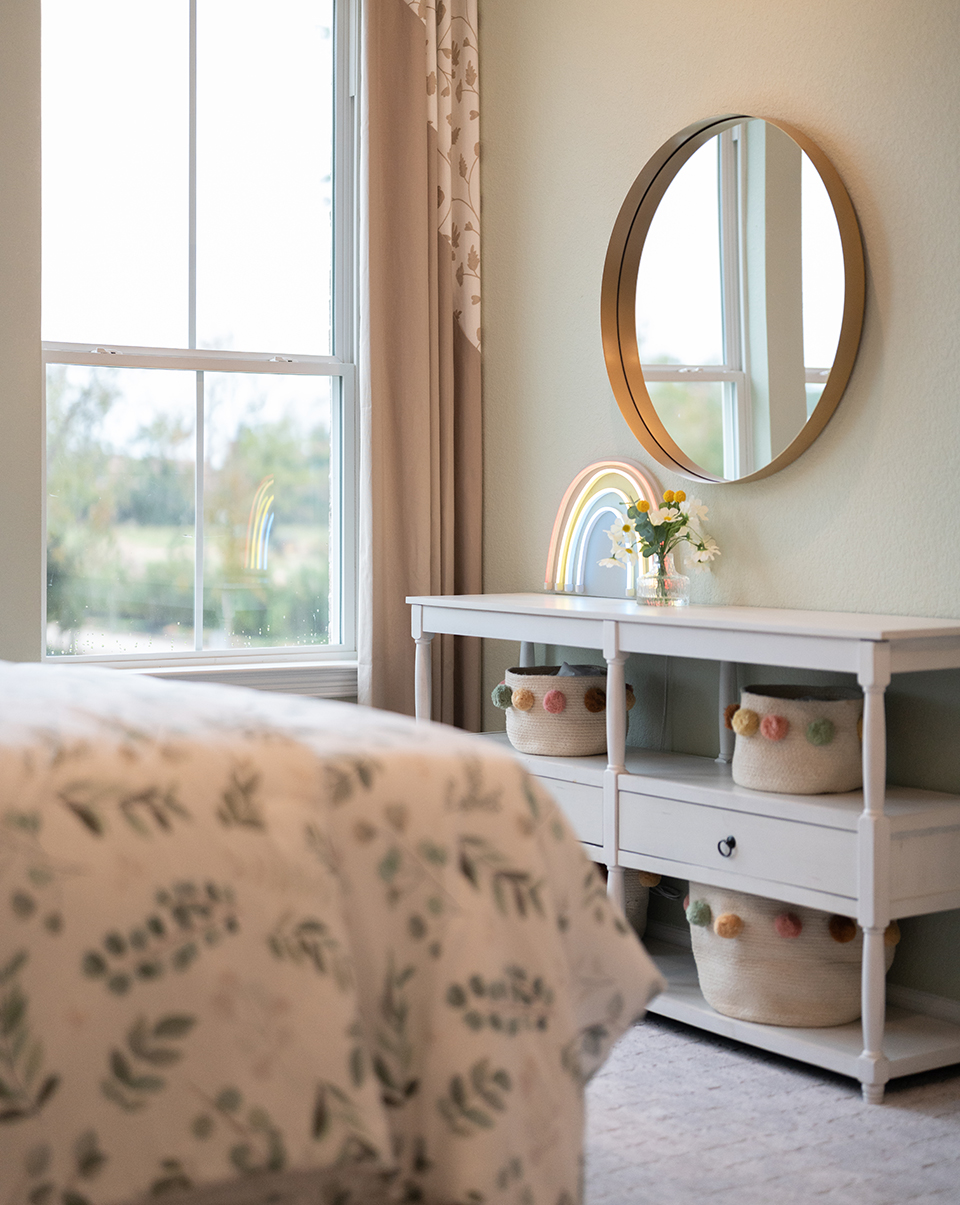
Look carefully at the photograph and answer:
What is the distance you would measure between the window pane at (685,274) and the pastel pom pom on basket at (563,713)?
802mm

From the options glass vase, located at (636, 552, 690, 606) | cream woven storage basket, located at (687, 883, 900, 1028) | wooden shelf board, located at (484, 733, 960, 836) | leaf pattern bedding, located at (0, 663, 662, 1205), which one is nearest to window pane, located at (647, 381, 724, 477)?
glass vase, located at (636, 552, 690, 606)

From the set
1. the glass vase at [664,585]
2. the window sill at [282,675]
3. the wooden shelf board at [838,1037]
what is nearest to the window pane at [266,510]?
the window sill at [282,675]

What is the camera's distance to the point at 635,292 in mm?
3217

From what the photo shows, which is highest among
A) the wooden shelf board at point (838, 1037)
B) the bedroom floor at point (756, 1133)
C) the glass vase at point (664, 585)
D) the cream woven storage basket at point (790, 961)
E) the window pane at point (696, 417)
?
the window pane at point (696, 417)

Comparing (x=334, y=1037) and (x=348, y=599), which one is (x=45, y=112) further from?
(x=334, y=1037)

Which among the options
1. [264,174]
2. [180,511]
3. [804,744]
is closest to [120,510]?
[180,511]

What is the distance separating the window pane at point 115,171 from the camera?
339 centimetres

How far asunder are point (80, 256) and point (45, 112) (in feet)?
1.21

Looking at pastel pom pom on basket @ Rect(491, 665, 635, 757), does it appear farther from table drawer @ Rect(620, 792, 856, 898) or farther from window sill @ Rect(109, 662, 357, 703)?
window sill @ Rect(109, 662, 357, 703)

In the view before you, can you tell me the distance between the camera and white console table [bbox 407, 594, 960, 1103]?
221cm

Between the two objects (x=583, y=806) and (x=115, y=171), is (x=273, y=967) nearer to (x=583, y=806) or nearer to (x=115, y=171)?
(x=583, y=806)

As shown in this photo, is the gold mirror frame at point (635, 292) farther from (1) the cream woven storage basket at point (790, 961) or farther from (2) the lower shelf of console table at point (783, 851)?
(1) the cream woven storage basket at point (790, 961)

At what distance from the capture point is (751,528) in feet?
9.51

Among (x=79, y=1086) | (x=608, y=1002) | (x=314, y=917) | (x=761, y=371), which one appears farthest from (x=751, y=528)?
(x=79, y=1086)
